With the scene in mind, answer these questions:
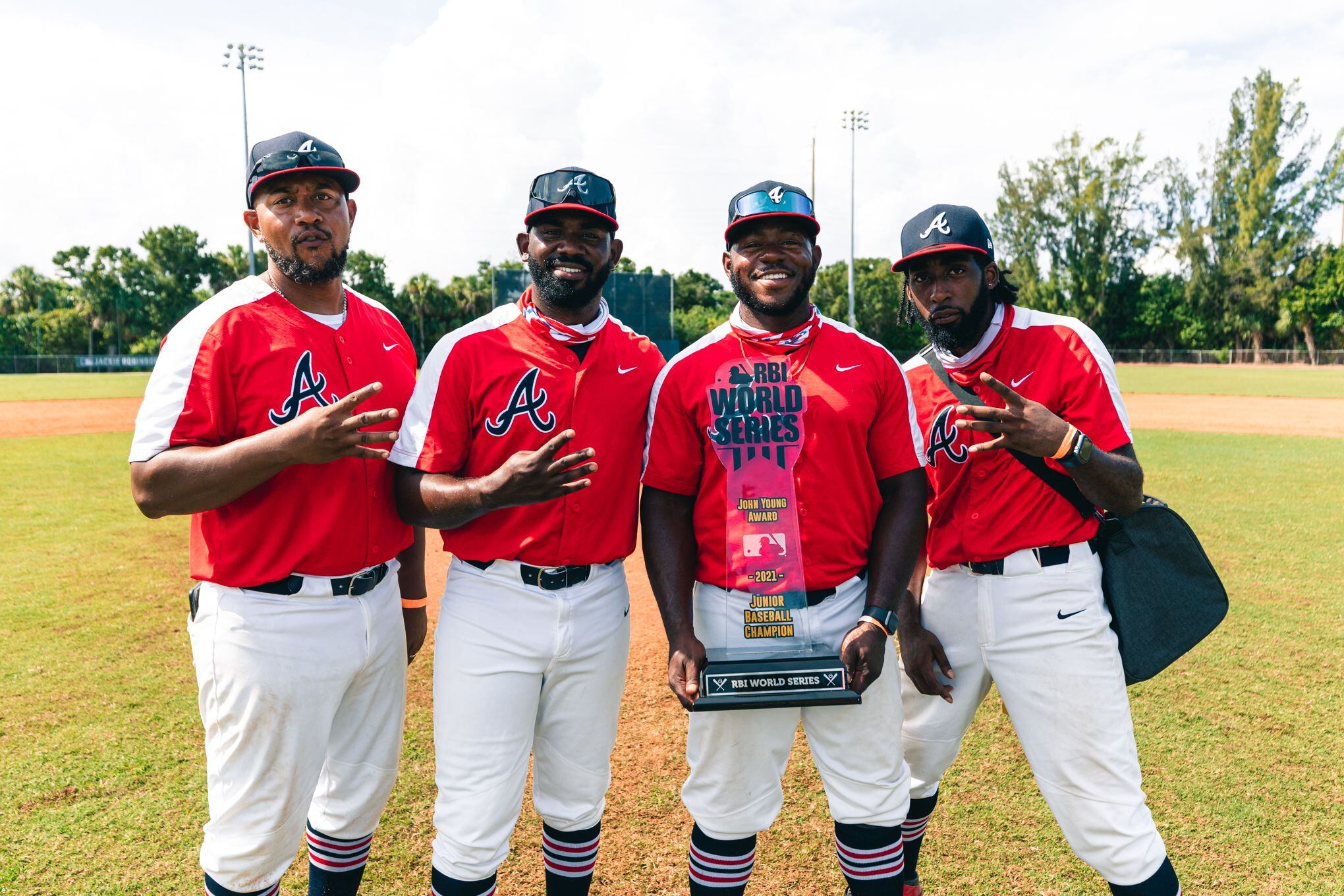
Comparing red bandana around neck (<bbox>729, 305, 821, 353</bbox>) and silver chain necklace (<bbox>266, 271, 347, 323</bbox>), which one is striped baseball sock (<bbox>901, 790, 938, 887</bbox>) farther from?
silver chain necklace (<bbox>266, 271, 347, 323</bbox>)

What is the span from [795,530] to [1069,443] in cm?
88

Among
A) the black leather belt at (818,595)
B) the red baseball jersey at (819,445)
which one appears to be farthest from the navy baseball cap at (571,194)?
the black leather belt at (818,595)

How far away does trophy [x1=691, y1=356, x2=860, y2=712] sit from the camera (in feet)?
8.82

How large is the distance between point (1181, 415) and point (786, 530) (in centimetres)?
2187

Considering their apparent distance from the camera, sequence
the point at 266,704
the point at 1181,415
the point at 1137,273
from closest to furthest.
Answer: the point at 266,704 → the point at 1181,415 → the point at 1137,273

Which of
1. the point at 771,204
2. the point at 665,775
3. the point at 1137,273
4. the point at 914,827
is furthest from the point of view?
the point at 1137,273

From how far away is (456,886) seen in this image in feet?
8.43

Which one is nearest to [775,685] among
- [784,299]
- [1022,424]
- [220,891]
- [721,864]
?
[721,864]

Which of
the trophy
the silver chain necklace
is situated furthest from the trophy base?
the silver chain necklace

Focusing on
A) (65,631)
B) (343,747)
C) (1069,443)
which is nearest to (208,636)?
(343,747)

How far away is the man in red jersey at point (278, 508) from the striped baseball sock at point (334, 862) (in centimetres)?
15

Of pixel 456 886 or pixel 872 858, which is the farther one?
pixel 872 858

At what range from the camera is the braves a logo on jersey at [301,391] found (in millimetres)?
2598

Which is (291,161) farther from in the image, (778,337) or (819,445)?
(819,445)
